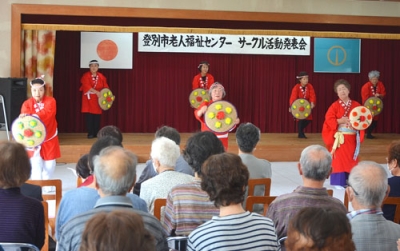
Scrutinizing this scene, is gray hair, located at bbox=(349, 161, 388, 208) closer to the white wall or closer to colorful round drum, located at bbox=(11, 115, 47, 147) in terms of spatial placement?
colorful round drum, located at bbox=(11, 115, 47, 147)

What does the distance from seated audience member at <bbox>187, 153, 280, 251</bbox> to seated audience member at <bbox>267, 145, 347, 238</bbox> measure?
39 centimetres

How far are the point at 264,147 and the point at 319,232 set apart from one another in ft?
24.7

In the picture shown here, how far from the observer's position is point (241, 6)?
8984 millimetres

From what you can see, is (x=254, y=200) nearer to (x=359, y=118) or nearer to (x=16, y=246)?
(x=16, y=246)

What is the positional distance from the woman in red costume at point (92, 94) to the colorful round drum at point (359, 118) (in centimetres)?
455

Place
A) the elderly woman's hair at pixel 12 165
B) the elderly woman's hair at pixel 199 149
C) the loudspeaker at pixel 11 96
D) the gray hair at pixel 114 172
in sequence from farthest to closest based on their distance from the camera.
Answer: the loudspeaker at pixel 11 96, the elderly woman's hair at pixel 199 149, the elderly woman's hair at pixel 12 165, the gray hair at pixel 114 172

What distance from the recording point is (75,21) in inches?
361

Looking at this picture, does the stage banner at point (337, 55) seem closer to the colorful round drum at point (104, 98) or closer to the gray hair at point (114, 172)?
the colorful round drum at point (104, 98)

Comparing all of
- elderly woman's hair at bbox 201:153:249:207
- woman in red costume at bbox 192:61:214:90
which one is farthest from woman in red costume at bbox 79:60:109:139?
elderly woman's hair at bbox 201:153:249:207

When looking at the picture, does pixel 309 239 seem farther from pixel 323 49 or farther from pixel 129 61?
pixel 323 49

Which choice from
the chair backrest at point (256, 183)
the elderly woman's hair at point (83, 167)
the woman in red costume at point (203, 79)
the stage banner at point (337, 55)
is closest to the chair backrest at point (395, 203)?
the chair backrest at point (256, 183)

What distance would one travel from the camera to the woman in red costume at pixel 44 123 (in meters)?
6.08

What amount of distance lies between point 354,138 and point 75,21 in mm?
4691

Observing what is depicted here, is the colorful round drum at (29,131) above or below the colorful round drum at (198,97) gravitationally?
below
